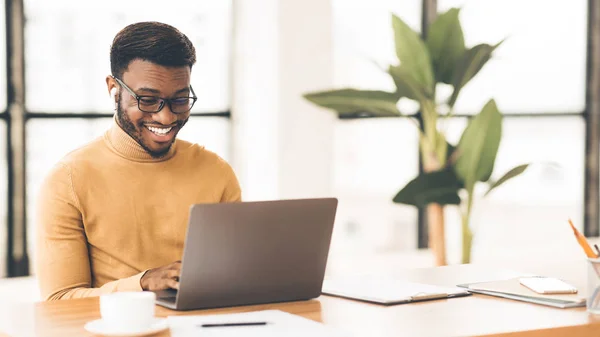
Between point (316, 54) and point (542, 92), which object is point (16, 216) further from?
point (542, 92)

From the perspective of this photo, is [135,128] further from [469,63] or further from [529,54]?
[529,54]

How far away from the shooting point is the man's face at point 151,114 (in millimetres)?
2311

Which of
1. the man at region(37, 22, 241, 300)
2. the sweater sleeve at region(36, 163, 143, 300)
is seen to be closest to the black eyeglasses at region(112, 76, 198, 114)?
the man at region(37, 22, 241, 300)

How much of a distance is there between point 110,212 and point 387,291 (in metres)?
0.71

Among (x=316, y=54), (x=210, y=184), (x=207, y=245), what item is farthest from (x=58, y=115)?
(x=207, y=245)

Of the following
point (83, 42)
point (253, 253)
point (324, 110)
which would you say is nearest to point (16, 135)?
point (83, 42)

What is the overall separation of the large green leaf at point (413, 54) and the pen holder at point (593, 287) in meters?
2.04

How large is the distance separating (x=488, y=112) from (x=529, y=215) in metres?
1.39

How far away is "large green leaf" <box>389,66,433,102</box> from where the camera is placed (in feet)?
12.4

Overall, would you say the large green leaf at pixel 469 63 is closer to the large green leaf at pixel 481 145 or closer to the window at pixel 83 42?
the large green leaf at pixel 481 145

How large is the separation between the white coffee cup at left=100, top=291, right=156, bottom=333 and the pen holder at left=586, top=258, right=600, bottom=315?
0.86m

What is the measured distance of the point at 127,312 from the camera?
155 cm

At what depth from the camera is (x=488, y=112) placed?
12.4 feet

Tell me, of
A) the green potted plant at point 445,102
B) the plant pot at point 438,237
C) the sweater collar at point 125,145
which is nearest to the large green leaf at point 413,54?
the green potted plant at point 445,102
